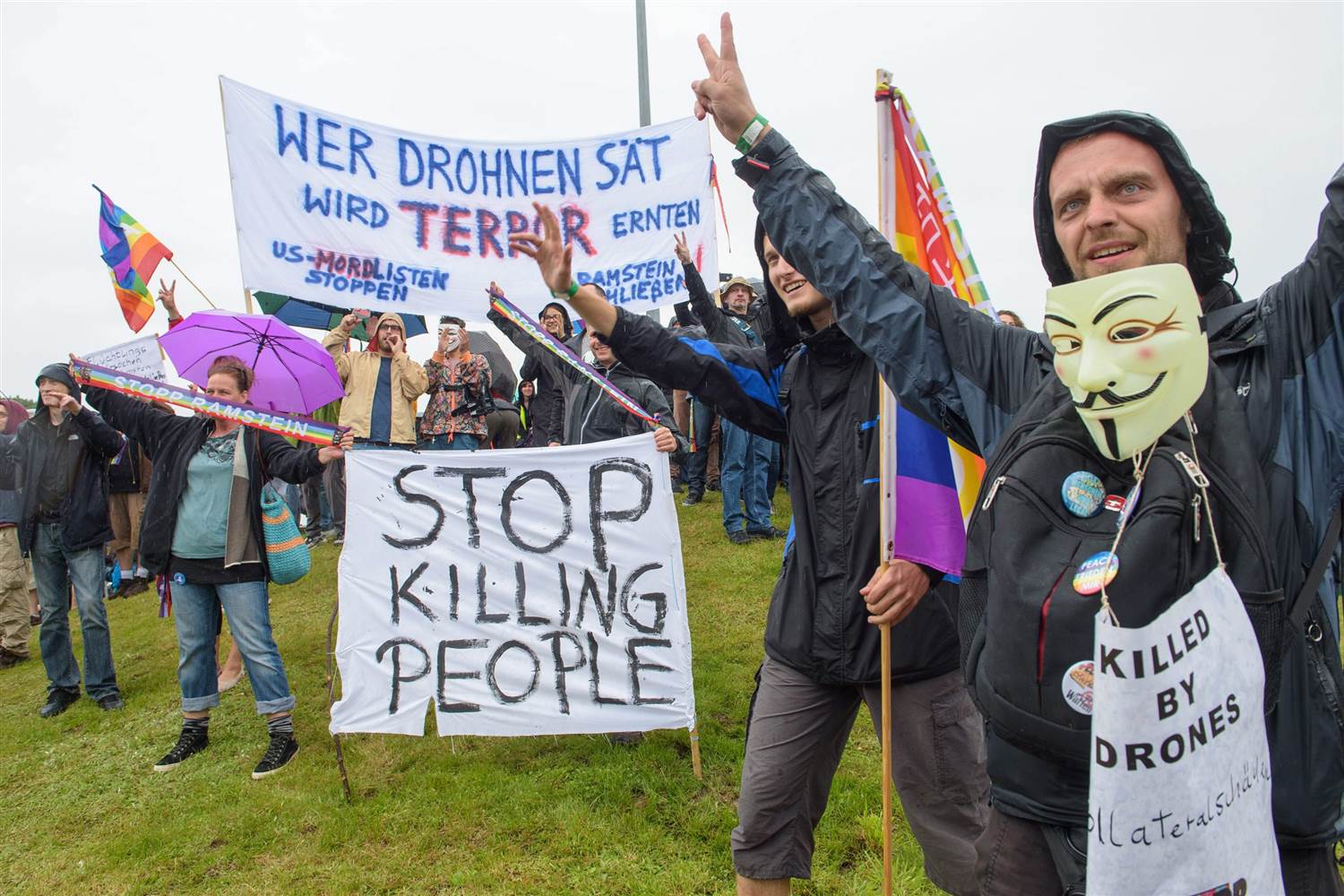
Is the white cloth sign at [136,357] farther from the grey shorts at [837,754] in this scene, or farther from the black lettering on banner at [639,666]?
the grey shorts at [837,754]

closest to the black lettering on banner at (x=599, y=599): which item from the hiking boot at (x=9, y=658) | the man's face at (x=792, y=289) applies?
the man's face at (x=792, y=289)

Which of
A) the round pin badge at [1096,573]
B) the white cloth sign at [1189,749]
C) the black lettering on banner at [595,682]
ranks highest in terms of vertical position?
the round pin badge at [1096,573]

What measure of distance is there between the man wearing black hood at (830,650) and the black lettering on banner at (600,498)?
1.55 meters

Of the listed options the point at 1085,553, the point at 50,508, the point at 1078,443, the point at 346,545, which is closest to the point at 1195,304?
the point at 1078,443

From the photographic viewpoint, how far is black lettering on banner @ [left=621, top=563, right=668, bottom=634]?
158 inches

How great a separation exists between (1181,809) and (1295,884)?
11.8 inches

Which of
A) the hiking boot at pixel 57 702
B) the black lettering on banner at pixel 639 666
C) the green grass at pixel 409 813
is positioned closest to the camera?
the green grass at pixel 409 813

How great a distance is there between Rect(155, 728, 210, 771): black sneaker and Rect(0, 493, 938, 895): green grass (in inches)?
3.4

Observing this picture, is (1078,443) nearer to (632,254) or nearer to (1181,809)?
(1181,809)

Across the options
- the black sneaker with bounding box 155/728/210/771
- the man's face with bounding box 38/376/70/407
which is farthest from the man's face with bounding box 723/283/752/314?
the black sneaker with bounding box 155/728/210/771

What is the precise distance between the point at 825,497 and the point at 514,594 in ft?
Result: 6.92

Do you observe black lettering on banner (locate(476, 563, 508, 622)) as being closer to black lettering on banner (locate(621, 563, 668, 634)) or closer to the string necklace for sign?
black lettering on banner (locate(621, 563, 668, 634))

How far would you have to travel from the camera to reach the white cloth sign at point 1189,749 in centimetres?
106

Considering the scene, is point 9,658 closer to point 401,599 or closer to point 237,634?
point 237,634
